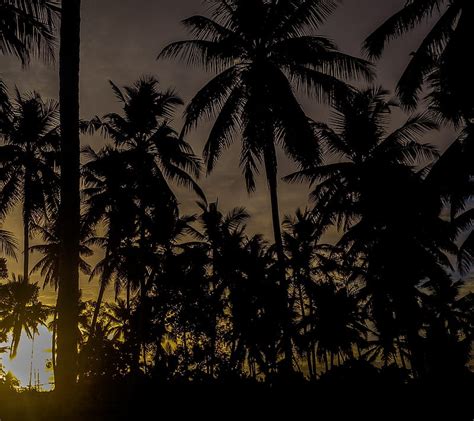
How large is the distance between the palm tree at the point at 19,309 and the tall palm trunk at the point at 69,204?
2281cm

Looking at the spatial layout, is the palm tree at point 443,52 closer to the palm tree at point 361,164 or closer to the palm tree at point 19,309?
the palm tree at point 361,164

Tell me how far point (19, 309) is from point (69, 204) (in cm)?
2604

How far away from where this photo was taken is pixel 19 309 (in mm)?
28234

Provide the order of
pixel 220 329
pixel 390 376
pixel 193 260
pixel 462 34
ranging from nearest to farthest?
pixel 390 376 < pixel 462 34 < pixel 193 260 < pixel 220 329

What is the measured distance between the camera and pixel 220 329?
1086 inches

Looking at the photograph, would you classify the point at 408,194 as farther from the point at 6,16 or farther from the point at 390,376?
the point at 6,16

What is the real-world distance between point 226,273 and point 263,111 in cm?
1404

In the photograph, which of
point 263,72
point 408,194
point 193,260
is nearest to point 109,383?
point 263,72

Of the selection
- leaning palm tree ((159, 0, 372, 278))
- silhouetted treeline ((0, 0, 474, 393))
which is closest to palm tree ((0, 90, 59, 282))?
silhouetted treeline ((0, 0, 474, 393))

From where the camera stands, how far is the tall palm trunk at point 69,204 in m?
5.96

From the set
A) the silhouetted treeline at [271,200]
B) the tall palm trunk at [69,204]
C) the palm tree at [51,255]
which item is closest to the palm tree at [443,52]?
the silhouetted treeline at [271,200]

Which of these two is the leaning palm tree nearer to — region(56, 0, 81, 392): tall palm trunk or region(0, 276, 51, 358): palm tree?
region(56, 0, 81, 392): tall palm trunk

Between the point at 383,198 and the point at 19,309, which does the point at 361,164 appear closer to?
the point at 383,198

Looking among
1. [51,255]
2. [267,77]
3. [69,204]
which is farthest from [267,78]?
[51,255]
